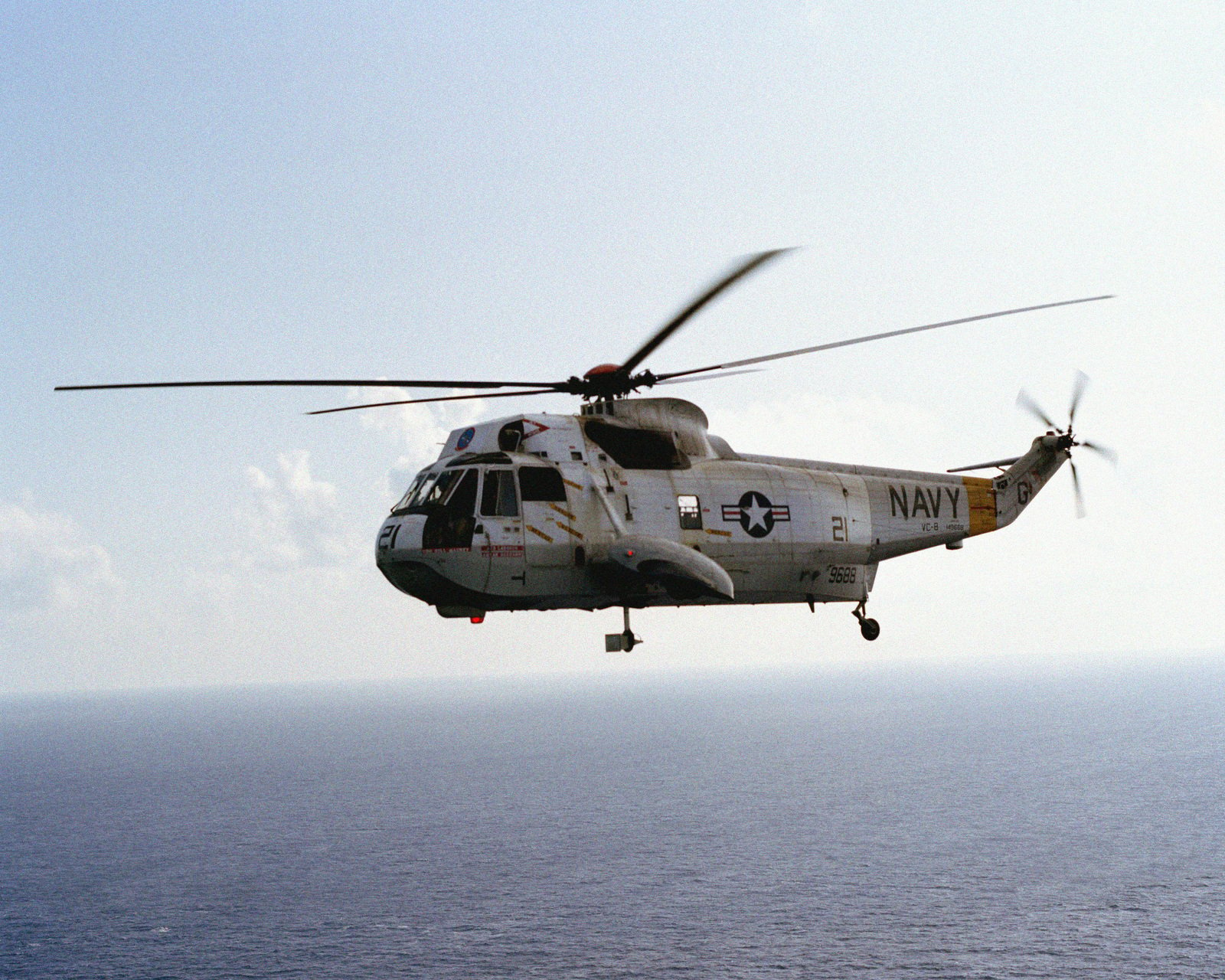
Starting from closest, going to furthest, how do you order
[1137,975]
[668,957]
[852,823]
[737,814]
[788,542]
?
[788,542] → [1137,975] → [668,957] → [852,823] → [737,814]

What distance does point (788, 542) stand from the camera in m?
26.0

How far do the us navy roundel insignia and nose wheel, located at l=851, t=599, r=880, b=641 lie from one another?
4022 millimetres

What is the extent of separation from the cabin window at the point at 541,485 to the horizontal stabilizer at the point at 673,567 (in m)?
1.70

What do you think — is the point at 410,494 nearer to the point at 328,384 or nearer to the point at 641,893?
the point at 328,384

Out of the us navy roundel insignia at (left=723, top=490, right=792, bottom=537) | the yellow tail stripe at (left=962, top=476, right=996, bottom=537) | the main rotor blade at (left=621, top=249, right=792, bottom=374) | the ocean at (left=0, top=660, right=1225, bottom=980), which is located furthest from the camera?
the ocean at (left=0, top=660, right=1225, bottom=980)

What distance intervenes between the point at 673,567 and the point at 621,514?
207 cm

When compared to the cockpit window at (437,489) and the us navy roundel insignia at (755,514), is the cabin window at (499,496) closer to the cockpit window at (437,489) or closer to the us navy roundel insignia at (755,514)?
the cockpit window at (437,489)

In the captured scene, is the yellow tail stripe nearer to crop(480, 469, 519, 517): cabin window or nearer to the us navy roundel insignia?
the us navy roundel insignia

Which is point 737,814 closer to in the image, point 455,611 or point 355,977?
point 355,977

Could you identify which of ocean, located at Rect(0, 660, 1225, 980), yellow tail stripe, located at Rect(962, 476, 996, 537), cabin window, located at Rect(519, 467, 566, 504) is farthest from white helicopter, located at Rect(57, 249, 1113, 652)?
ocean, located at Rect(0, 660, 1225, 980)

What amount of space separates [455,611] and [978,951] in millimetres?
118334

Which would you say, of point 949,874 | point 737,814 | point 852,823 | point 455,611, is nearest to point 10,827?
point 737,814

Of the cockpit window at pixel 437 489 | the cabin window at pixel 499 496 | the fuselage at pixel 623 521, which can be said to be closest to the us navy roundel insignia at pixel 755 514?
the fuselage at pixel 623 521

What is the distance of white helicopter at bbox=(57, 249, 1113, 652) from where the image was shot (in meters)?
22.3
